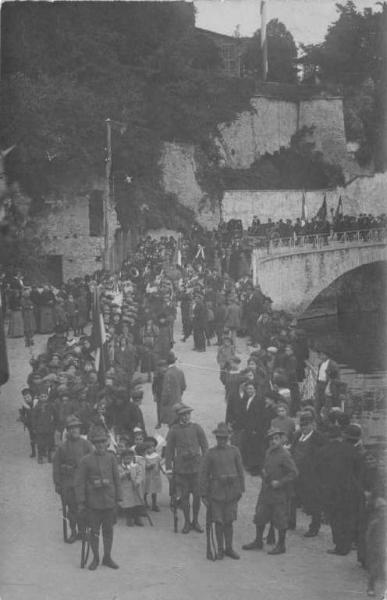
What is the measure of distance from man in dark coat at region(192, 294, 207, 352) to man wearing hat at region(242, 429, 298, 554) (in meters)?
9.89

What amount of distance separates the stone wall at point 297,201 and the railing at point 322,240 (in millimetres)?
5591

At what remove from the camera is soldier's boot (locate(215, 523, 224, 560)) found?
1013 cm

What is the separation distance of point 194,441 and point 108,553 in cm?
185

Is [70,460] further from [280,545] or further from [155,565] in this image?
[280,545]

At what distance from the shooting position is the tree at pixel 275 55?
5862cm

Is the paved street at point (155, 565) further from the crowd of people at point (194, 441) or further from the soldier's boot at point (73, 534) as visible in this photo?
the crowd of people at point (194, 441)

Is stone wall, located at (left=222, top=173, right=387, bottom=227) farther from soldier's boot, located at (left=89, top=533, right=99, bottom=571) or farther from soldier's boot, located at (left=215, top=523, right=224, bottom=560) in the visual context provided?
soldier's boot, located at (left=89, top=533, right=99, bottom=571)

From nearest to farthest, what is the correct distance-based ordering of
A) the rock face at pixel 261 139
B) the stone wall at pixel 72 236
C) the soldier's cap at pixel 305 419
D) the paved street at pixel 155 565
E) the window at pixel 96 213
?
the paved street at pixel 155 565 → the soldier's cap at pixel 305 419 → the stone wall at pixel 72 236 → the window at pixel 96 213 → the rock face at pixel 261 139

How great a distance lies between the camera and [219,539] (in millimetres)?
10195

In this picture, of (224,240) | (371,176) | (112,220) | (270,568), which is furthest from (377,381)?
(371,176)

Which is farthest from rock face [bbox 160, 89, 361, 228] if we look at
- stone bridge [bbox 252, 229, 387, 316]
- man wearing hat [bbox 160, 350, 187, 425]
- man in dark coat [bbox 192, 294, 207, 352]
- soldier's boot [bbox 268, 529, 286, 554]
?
soldier's boot [bbox 268, 529, 286, 554]

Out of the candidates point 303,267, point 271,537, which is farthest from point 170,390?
point 303,267

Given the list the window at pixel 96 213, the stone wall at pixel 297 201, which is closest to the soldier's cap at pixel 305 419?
the window at pixel 96 213

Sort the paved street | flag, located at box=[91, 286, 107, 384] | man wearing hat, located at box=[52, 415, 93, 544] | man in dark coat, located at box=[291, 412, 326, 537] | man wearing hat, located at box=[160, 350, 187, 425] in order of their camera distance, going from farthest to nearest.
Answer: flag, located at box=[91, 286, 107, 384] < man wearing hat, located at box=[160, 350, 187, 425] < man in dark coat, located at box=[291, 412, 326, 537] < man wearing hat, located at box=[52, 415, 93, 544] < the paved street
